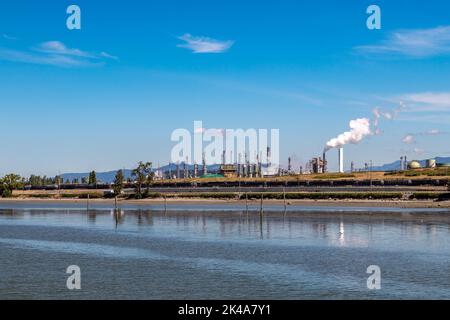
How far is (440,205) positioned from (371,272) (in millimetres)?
113571

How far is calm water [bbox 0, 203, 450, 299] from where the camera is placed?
51375 mm

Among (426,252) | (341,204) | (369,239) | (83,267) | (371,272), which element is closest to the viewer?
(371,272)

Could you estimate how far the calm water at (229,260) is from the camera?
5138 centimetres

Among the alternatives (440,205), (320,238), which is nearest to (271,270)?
(320,238)

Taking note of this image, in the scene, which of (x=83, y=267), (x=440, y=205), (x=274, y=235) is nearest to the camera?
(x=83, y=267)

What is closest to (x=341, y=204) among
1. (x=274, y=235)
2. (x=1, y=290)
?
(x=274, y=235)

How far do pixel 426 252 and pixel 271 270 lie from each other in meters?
22.8

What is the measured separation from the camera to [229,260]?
68.4 m

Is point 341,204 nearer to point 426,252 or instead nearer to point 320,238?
point 320,238

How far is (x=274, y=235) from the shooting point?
96.8 m

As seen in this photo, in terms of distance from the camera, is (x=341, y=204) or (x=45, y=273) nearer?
(x=45, y=273)
